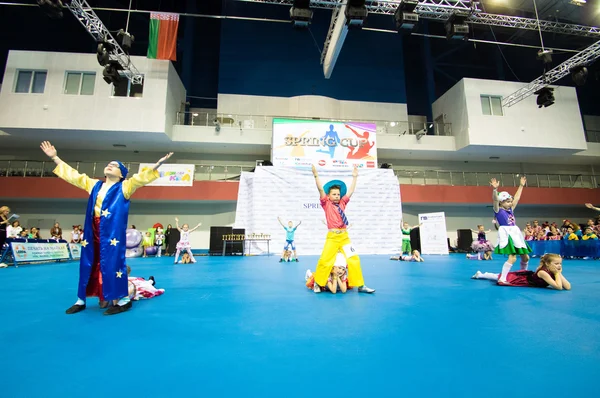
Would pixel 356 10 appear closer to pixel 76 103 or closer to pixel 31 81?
pixel 76 103

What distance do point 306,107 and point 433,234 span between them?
36.3ft

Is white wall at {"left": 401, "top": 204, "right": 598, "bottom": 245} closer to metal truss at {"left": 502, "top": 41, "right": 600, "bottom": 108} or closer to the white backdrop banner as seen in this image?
the white backdrop banner

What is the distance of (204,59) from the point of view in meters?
24.1

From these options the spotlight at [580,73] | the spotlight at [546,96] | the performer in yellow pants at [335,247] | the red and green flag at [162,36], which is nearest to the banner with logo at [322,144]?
the red and green flag at [162,36]

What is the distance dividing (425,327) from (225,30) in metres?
23.4

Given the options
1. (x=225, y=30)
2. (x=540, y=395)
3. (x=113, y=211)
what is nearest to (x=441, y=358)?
(x=540, y=395)

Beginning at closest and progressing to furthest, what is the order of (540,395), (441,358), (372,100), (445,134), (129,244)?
1. (540,395)
2. (441,358)
3. (129,244)
4. (445,134)
5. (372,100)

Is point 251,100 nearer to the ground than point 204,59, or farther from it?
nearer to the ground

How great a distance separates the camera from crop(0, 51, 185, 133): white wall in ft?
50.8

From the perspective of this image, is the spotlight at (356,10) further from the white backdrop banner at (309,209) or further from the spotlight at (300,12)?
the white backdrop banner at (309,209)

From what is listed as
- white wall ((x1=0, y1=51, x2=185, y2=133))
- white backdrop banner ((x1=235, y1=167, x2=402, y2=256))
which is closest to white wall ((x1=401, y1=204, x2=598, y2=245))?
white backdrop banner ((x1=235, y1=167, x2=402, y2=256))

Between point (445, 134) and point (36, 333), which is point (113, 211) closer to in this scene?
point (36, 333)

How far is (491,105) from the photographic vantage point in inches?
733

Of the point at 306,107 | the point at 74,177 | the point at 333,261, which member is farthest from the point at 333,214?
the point at 306,107
